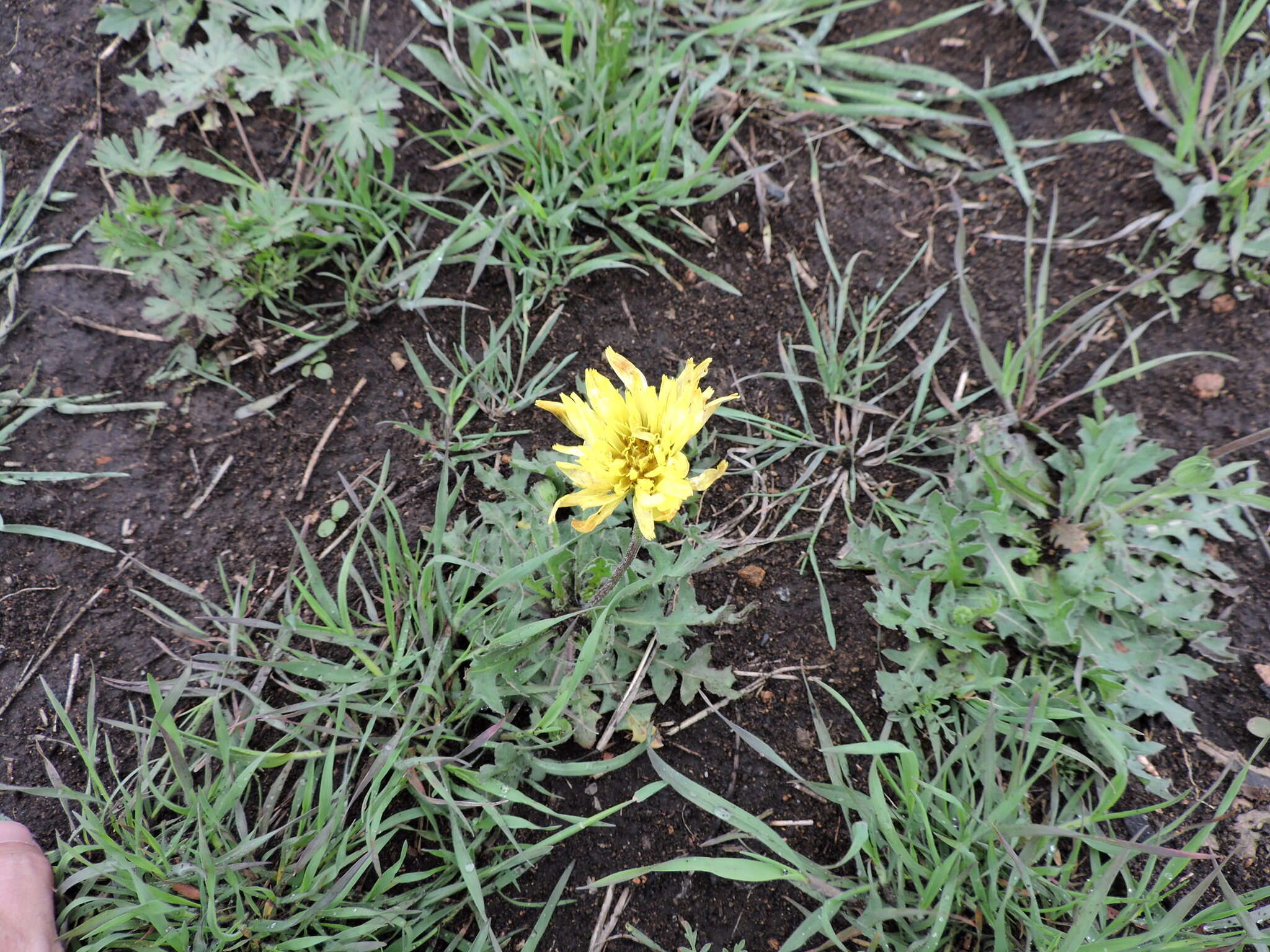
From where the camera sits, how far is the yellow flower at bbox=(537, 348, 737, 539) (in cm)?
138

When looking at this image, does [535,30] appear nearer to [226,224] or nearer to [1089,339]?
[226,224]

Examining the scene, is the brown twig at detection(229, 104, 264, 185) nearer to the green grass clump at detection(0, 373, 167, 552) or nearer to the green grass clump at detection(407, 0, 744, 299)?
the green grass clump at detection(407, 0, 744, 299)

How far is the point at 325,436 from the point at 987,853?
2056 mm

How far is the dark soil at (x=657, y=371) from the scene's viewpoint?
1.85 meters

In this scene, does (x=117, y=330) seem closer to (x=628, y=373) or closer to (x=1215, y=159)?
(x=628, y=373)

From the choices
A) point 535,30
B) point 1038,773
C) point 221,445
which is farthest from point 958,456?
point 221,445

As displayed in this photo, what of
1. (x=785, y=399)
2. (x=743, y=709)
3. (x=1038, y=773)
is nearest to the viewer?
(x=1038, y=773)

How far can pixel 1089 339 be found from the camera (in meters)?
2.29

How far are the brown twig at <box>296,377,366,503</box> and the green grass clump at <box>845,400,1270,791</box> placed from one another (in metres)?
1.50

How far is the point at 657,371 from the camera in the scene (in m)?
2.27

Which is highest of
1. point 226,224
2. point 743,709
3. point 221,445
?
point 226,224

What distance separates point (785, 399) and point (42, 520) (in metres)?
2.14

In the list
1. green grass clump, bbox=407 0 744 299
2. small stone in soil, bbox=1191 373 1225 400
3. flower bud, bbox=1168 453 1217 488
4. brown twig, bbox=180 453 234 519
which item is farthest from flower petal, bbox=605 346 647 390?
small stone in soil, bbox=1191 373 1225 400

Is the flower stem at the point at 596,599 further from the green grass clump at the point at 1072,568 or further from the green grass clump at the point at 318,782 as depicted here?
the green grass clump at the point at 1072,568
